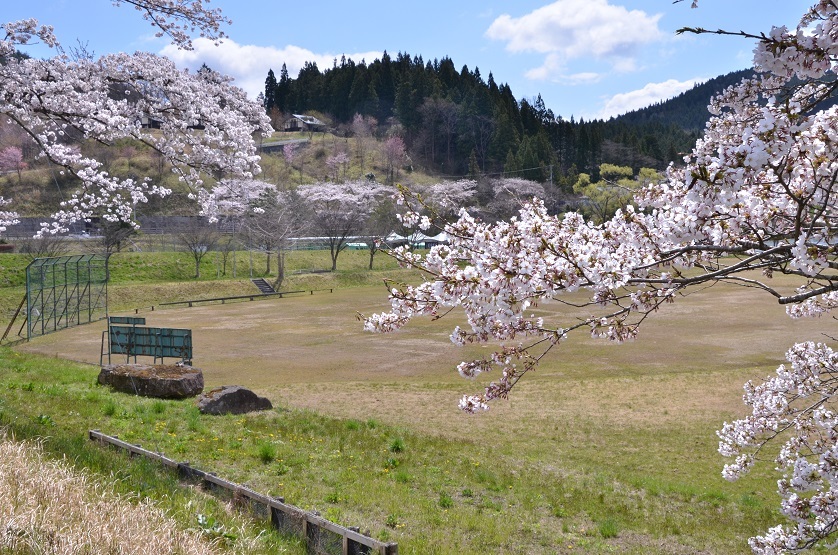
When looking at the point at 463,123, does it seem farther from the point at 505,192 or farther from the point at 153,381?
the point at 153,381

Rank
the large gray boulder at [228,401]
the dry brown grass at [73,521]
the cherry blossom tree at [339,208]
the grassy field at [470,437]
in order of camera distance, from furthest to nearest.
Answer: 1. the cherry blossom tree at [339,208]
2. the large gray boulder at [228,401]
3. the grassy field at [470,437]
4. the dry brown grass at [73,521]

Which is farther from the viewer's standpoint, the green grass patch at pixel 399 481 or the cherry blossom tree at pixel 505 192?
the cherry blossom tree at pixel 505 192

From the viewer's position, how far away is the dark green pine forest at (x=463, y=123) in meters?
88.7

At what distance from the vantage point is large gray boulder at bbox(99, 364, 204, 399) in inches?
523

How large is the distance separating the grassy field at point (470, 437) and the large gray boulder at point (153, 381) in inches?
19.7

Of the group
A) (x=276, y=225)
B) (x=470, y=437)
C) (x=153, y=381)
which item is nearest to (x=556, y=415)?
(x=470, y=437)

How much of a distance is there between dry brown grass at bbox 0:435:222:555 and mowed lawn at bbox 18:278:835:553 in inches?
99.4

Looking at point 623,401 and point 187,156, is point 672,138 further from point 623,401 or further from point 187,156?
point 187,156

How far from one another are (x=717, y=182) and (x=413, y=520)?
5084 millimetres

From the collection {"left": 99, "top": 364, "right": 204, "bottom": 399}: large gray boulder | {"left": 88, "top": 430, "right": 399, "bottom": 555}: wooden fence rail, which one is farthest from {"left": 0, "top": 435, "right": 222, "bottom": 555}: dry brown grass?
{"left": 99, "top": 364, "right": 204, "bottom": 399}: large gray boulder

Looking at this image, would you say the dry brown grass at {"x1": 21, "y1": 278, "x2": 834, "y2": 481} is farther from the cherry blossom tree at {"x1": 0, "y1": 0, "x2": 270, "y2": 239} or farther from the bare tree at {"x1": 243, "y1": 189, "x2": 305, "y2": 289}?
the bare tree at {"x1": 243, "y1": 189, "x2": 305, "y2": 289}

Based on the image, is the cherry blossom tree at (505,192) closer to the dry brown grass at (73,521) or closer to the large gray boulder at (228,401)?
the large gray boulder at (228,401)

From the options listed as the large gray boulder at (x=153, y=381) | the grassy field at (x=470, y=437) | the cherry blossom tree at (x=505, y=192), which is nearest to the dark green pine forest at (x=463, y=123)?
the cherry blossom tree at (x=505, y=192)

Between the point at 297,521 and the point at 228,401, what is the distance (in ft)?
23.7
